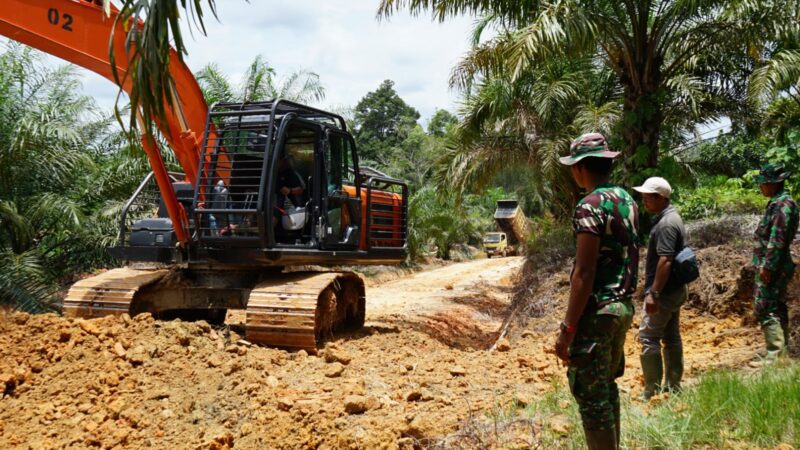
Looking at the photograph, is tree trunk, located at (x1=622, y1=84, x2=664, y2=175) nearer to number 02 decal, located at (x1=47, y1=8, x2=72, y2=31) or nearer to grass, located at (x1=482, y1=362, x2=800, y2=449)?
grass, located at (x1=482, y1=362, x2=800, y2=449)

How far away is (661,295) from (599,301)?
193 cm

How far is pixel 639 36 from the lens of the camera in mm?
11109

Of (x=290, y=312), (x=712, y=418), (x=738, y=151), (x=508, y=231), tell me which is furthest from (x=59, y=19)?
(x=508, y=231)

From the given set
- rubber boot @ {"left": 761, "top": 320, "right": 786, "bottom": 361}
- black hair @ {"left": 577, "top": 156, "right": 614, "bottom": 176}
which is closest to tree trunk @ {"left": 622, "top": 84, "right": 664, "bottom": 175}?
rubber boot @ {"left": 761, "top": 320, "right": 786, "bottom": 361}

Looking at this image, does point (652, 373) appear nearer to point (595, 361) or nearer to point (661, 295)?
point (661, 295)

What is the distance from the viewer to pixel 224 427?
5359 millimetres

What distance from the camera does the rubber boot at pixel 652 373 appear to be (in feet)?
17.6

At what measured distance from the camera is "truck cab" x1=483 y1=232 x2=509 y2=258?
103 ft

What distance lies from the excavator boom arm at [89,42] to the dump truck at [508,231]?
2265cm

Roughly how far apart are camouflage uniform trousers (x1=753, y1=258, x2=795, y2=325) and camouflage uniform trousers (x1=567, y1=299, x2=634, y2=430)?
3.08m

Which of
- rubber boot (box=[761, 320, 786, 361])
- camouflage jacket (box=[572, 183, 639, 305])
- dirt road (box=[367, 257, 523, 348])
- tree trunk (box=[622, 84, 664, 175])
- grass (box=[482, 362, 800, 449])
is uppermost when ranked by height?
tree trunk (box=[622, 84, 664, 175])

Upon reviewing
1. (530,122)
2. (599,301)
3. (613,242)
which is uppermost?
(530,122)

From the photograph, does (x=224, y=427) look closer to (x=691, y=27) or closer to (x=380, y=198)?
(x=380, y=198)

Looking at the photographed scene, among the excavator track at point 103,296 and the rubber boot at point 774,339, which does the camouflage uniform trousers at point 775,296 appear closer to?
the rubber boot at point 774,339
